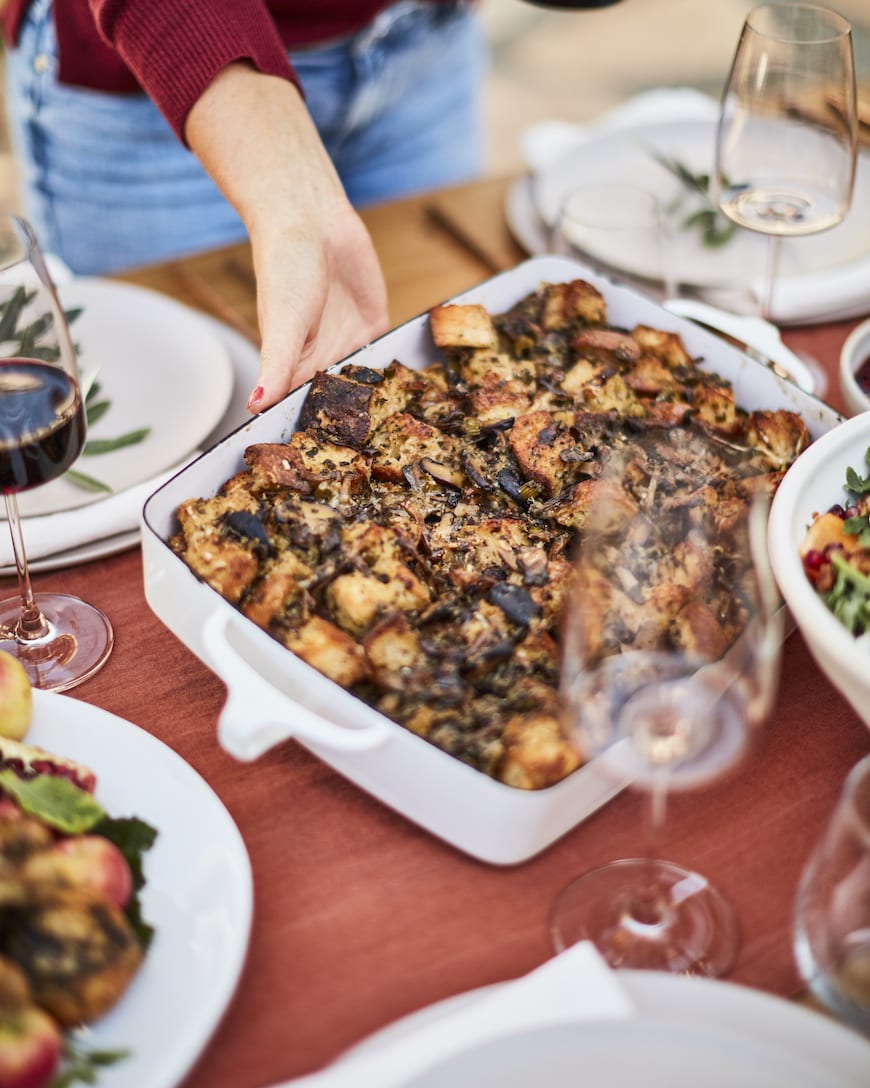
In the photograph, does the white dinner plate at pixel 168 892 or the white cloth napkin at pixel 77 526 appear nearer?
the white dinner plate at pixel 168 892

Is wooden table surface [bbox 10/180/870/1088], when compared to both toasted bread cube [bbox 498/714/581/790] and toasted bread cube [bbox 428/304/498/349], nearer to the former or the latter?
toasted bread cube [bbox 498/714/581/790]

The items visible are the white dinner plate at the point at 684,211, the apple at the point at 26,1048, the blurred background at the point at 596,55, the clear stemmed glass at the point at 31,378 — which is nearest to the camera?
the apple at the point at 26,1048

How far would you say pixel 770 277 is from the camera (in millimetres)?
1672

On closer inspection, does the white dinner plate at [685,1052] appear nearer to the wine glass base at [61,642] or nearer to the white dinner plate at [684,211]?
the wine glass base at [61,642]

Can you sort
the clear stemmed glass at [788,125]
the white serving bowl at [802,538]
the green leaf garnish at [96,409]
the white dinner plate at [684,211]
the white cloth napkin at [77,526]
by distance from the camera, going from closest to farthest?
the white serving bowl at [802,538]
the white cloth napkin at [77,526]
the clear stemmed glass at [788,125]
the green leaf garnish at [96,409]
the white dinner plate at [684,211]

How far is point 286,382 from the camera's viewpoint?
1.34 metres

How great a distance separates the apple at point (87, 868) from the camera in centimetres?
87

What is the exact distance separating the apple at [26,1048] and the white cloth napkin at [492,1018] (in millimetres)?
161

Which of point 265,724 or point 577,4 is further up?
point 577,4

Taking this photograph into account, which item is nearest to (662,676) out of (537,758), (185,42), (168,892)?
(537,758)

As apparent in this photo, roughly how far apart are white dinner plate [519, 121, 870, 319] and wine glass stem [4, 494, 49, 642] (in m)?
0.99

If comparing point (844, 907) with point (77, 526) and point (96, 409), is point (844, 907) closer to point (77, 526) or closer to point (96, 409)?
point (77, 526)

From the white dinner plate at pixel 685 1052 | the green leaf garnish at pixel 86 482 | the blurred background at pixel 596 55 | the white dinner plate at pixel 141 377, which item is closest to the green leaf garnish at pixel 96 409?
the white dinner plate at pixel 141 377

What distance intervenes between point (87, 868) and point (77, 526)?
1.79 ft
